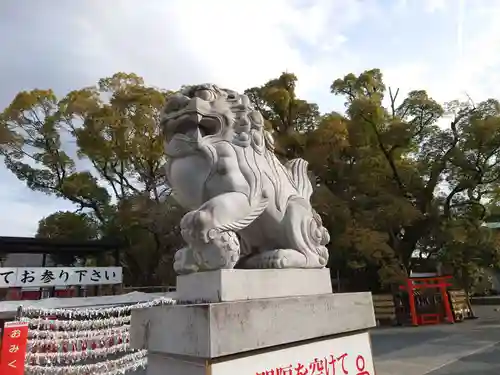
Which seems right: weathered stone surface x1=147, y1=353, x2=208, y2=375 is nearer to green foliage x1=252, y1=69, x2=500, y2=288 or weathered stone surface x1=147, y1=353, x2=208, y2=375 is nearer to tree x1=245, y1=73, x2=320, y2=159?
green foliage x1=252, y1=69, x2=500, y2=288

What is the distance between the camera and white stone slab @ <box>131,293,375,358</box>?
59.1 inches

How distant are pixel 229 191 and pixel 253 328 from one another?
703mm

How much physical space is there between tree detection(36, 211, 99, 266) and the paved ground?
9.71 m

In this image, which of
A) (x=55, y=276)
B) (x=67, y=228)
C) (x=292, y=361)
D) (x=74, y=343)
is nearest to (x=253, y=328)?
(x=292, y=361)

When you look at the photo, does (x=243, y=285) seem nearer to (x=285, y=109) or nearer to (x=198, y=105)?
(x=198, y=105)

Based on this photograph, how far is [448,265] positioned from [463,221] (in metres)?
1.23

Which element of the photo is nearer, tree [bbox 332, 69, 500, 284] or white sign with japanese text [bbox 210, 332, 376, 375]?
white sign with japanese text [bbox 210, 332, 376, 375]

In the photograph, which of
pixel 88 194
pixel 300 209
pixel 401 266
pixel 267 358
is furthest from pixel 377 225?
pixel 88 194

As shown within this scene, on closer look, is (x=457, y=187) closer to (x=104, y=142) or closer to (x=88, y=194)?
(x=104, y=142)

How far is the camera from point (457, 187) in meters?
9.62

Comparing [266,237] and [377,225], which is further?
[377,225]

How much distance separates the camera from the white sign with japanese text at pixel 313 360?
1607mm

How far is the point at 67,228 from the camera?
12.6 meters

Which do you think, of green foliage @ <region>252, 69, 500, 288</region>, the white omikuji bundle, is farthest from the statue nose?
green foliage @ <region>252, 69, 500, 288</region>
